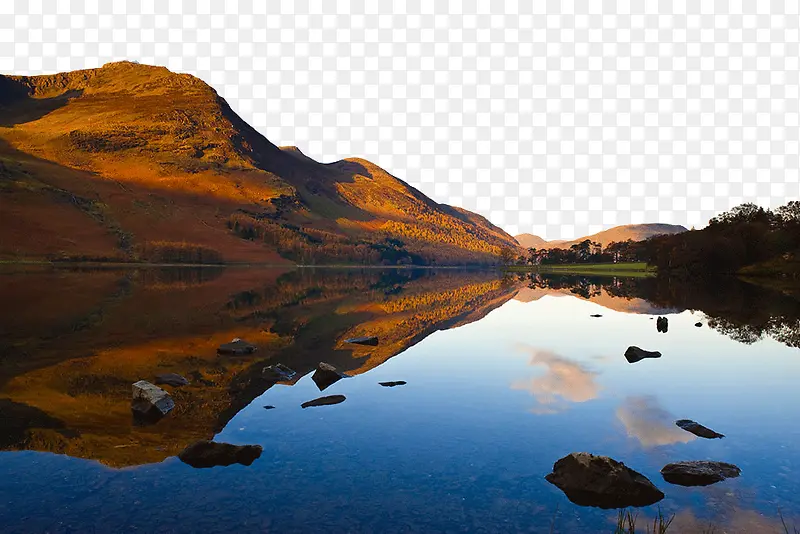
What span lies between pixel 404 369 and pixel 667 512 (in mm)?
17205

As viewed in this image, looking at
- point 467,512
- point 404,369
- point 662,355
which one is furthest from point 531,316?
point 467,512

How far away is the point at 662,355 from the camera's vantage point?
31.5m

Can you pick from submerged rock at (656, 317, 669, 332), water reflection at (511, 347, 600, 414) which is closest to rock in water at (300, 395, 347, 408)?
water reflection at (511, 347, 600, 414)

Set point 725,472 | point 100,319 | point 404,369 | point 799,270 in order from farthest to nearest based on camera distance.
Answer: point 799,270 < point 100,319 < point 404,369 < point 725,472

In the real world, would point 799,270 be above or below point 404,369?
above

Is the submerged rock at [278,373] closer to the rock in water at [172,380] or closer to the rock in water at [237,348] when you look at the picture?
the rock in water at [172,380]

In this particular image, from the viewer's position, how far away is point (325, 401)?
19984mm

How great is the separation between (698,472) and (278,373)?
18.0m

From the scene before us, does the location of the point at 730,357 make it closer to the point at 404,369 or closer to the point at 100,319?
the point at 404,369

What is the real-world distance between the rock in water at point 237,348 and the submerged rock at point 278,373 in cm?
518


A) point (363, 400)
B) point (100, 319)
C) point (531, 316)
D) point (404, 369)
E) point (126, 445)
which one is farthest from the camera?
point (531, 316)

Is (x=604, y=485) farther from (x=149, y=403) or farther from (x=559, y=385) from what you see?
(x=149, y=403)

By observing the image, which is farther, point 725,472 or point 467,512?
point 725,472

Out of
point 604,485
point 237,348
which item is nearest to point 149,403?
point 237,348
